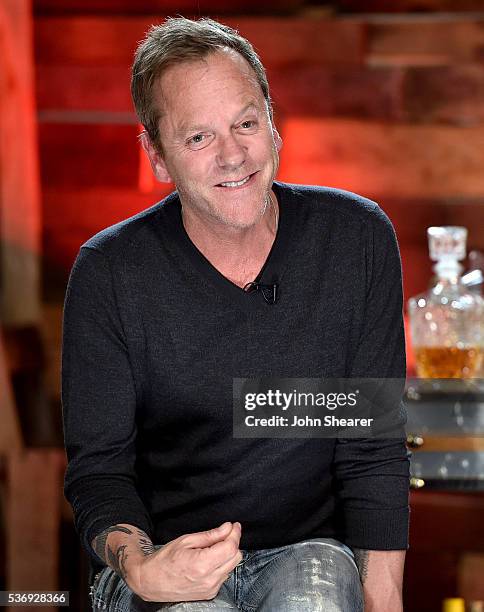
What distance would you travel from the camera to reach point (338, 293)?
1.33m

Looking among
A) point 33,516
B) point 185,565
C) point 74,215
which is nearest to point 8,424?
point 33,516

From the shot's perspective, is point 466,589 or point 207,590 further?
point 466,589

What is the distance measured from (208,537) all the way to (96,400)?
0.95ft

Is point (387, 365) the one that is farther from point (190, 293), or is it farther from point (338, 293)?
point (190, 293)

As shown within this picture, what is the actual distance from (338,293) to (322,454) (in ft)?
0.69

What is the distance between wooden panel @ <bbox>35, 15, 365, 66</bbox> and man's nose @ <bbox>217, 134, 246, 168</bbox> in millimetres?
1157

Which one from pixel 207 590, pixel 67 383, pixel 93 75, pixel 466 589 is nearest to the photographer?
pixel 207 590

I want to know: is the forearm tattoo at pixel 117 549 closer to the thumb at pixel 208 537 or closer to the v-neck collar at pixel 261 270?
the thumb at pixel 208 537

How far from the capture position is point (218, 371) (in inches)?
51.3

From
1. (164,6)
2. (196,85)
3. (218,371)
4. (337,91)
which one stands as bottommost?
(218,371)

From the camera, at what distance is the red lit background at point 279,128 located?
7.48ft

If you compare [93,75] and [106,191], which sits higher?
[93,75]

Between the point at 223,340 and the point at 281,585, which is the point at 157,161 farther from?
the point at 281,585

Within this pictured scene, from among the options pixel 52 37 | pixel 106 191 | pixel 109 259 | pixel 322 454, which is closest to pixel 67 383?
pixel 109 259
